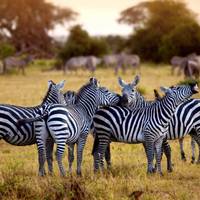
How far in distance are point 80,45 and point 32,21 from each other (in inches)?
726

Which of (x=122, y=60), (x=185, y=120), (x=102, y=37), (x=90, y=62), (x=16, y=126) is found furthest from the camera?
(x=102, y=37)

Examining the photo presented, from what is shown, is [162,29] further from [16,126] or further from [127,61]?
[16,126]

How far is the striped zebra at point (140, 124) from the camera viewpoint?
855 centimetres

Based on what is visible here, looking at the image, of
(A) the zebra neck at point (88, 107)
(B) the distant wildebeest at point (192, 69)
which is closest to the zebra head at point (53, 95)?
(A) the zebra neck at point (88, 107)

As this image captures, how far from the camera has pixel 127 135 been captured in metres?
8.68

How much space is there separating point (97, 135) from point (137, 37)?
45.4 metres

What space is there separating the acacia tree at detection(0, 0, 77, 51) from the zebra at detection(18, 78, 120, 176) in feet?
179

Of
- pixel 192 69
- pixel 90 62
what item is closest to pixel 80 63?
pixel 90 62

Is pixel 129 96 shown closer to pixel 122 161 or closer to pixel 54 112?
pixel 122 161

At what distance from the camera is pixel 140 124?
866 centimetres

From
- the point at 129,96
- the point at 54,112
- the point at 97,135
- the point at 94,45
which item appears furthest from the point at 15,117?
the point at 94,45

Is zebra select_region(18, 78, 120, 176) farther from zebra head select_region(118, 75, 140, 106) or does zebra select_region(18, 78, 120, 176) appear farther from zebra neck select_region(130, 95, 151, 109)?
zebra neck select_region(130, 95, 151, 109)

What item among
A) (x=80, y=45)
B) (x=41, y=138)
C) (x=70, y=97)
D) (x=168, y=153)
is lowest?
(x=168, y=153)

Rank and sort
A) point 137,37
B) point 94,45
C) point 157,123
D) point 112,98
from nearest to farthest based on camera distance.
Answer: point 157,123, point 112,98, point 94,45, point 137,37
